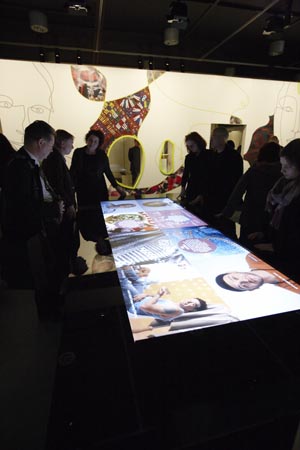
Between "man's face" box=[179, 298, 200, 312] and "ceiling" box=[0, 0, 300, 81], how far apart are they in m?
3.61

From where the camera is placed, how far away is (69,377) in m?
1.23

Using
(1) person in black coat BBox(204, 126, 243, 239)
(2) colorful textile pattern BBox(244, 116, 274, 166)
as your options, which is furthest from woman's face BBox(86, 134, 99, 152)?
(2) colorful textile pattern BBox(244, 116, 274, 166)

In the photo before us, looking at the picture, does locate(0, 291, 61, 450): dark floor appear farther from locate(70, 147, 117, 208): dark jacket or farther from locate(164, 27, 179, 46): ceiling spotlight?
locate(164, 27, 179, 46): ceiling spotlight

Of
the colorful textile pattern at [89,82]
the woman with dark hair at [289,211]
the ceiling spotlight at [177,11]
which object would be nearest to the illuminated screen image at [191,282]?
the woman with dark hair at [289,211]

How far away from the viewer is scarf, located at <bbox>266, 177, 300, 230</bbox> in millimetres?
1647

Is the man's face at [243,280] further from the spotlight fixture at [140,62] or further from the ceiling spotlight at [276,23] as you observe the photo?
the spotlight fixture at [140,62]

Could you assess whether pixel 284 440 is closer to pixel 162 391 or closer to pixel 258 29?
pixel 162 391

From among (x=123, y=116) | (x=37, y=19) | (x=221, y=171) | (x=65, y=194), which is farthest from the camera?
(x=123, y=116)

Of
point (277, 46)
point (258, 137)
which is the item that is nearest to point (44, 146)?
point (258, 137)

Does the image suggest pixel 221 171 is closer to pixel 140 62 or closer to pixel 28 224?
pixel 28 224

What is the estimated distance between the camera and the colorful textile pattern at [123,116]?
423 centimetres

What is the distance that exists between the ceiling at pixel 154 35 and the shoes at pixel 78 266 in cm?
296

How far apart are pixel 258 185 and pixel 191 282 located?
1.48 m

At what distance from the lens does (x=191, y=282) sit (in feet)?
3.73
